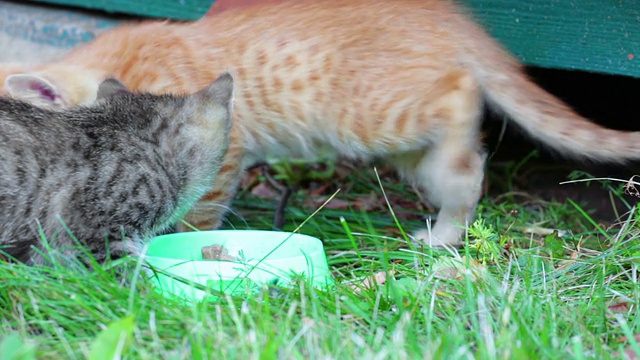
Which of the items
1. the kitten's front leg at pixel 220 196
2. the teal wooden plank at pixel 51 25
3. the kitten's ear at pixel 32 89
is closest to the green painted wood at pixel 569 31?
the kitten's front leg at pixel 220 196

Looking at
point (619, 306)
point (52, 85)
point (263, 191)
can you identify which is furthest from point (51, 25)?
point (619, 306)

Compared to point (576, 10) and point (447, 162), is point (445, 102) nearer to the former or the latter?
point (447, 162)

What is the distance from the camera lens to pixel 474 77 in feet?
10.4

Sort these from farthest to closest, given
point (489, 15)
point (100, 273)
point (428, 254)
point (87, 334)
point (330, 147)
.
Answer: point (489, 15) → point (330, 147) → point (428, 254) → point (100, 273) → point (87, 334)

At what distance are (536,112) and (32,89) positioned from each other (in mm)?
1830

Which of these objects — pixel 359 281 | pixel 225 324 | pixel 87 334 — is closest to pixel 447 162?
pixel 359 281

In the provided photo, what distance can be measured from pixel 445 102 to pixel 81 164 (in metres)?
1.30

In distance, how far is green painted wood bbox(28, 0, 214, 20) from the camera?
14.2 ft

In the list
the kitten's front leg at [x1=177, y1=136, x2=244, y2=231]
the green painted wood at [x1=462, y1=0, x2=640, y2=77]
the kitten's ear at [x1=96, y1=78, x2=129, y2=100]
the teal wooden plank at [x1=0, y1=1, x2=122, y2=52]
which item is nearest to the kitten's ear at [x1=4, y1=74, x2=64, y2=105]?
the kitten's ear at [x1=96, y1=78, x2=129, y2=100]

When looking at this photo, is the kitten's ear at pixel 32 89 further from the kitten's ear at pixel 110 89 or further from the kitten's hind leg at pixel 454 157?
the kitten's hind leg at pixel 454 157

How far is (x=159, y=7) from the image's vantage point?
4.38m

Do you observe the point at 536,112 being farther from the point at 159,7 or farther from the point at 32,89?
the point at 159,7

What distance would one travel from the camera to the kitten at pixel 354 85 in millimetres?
3057

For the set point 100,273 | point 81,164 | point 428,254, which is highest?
point 81,164
